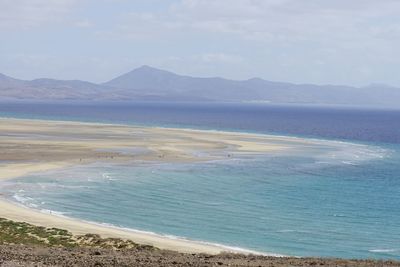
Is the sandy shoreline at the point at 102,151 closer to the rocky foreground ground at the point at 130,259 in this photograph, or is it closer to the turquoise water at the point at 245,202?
the turquoise water at the point at 245,202

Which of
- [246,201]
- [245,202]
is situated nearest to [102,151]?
[246,201]

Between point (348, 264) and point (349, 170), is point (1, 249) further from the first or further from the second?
point (349, 170)

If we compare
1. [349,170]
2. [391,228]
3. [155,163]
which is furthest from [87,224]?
[349,170]

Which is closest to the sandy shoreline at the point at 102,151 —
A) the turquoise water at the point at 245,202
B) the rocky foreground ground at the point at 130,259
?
the turquoise water at the point at 245,202

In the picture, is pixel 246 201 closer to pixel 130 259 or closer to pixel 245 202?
pixel 245 202

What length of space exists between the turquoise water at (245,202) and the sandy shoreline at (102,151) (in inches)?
90.4

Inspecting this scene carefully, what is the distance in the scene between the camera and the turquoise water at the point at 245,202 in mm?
32469

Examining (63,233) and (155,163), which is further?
(155,163)

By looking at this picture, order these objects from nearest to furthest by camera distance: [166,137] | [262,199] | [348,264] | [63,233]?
[348,264], [63,233], [262,199], [166,137]

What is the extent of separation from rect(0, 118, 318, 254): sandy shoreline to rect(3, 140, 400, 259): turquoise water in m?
2.30

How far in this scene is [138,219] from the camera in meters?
36.6

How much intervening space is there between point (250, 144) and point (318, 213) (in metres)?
51.2

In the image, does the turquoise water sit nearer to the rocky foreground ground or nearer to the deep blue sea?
the deep blue sea

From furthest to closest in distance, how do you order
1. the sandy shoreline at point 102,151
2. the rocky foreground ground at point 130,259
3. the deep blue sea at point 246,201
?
the sandy shoreline at point 102,151, the deep blue sea at point 246,201, the rocky foreground ground at point 130,259
